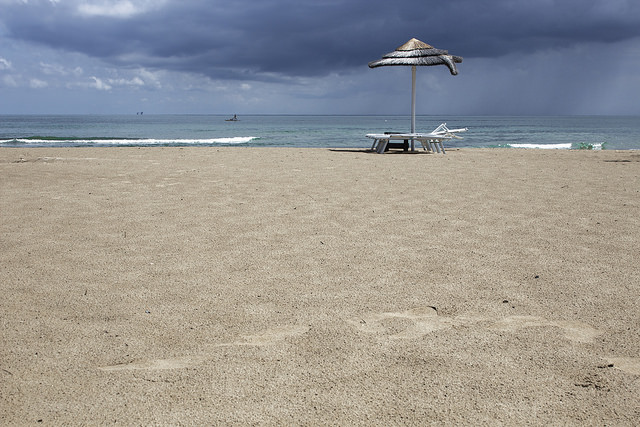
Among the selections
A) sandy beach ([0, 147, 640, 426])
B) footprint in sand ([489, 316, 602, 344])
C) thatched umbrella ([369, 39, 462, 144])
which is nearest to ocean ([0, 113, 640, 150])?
thatched umbrella ([369, 39, 462, 144])

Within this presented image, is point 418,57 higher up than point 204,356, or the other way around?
point 418,57

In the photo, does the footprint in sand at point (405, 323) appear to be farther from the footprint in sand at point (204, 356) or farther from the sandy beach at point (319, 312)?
the footprint in sand at point (204, 356)

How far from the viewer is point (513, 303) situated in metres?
3.06

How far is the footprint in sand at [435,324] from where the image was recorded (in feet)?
8.69

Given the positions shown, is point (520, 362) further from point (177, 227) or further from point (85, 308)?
point (177, 227)

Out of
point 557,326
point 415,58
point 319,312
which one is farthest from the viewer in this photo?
point 415,58

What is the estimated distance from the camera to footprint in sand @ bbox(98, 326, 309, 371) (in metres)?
2.29

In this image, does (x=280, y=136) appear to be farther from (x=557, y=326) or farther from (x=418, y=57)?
(x=557, y=326)

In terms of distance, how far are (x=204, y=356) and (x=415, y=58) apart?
44.2 ft

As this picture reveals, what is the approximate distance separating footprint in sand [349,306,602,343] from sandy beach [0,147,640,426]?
0.01m

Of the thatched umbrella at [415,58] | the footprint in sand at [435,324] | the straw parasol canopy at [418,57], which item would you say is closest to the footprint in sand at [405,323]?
the footprint in sand at [435,324]

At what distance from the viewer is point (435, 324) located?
275 cm

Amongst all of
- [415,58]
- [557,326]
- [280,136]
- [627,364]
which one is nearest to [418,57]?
[415,58]

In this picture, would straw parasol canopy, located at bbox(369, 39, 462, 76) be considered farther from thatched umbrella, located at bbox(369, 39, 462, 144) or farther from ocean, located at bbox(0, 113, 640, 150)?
ocean, located at bbox(0, 113, 640, 150)
